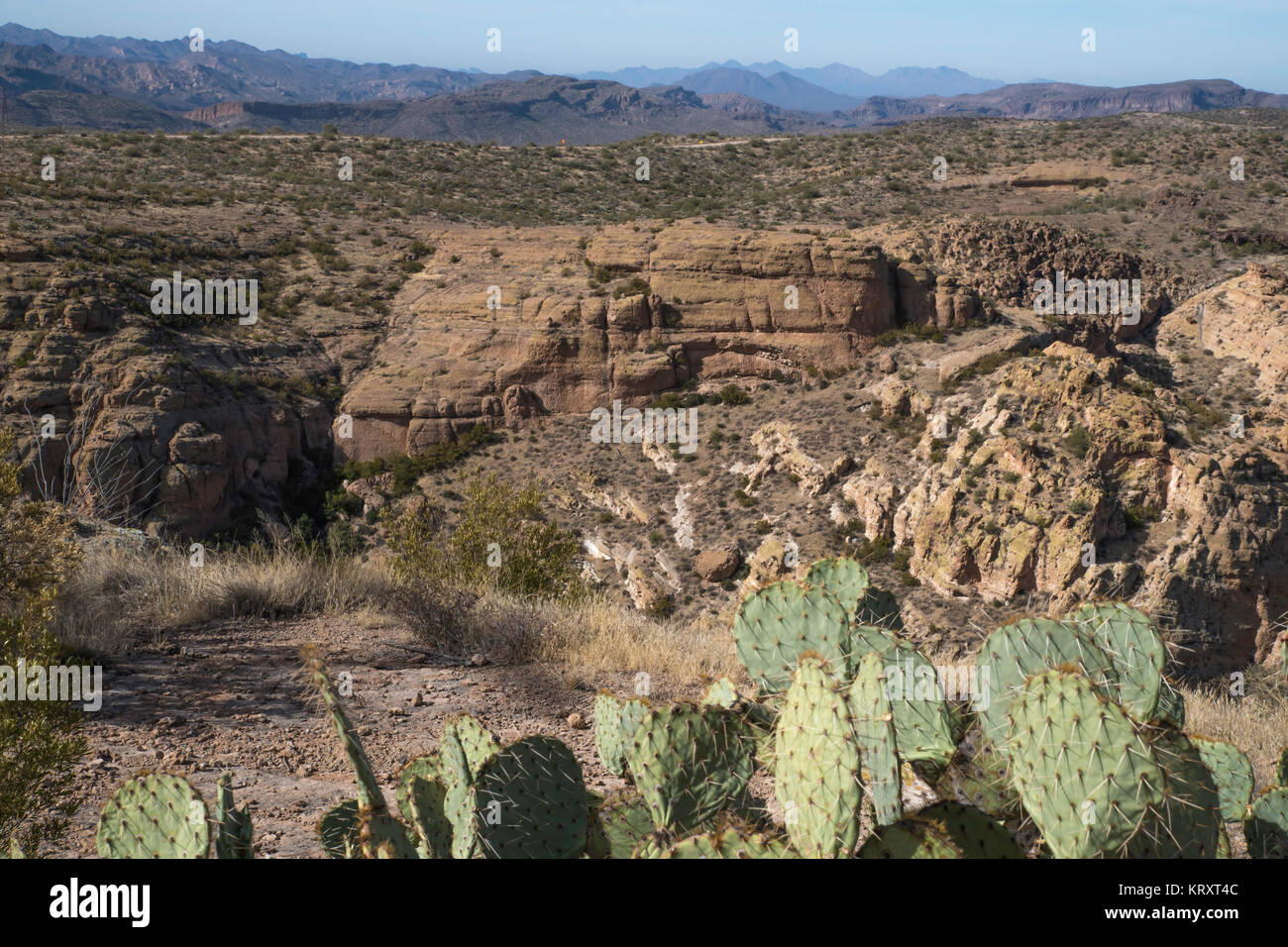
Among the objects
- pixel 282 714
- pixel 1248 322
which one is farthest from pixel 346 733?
pixel 1248 322

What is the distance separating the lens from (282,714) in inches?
229

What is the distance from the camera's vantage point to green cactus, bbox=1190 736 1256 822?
3410 mm

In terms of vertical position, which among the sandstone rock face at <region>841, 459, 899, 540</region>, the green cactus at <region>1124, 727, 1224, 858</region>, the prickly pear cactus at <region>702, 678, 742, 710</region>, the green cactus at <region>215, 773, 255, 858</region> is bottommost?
the sandstone rock face at <region>841, 459, 899, 540</region>

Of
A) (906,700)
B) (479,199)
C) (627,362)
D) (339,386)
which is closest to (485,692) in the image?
(906,700)

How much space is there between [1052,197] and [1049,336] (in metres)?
18.8

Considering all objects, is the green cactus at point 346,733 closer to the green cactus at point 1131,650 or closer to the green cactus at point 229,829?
the green cactus at point 229,829

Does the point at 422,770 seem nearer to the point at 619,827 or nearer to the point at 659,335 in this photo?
the point at 619,827

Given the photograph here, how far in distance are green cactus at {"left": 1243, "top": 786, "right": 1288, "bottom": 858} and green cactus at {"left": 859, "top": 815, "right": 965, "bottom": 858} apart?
1.53 meters

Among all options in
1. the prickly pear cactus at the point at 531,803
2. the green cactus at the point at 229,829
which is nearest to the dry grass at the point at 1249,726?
the prickly pear cactus at the point at 531,803

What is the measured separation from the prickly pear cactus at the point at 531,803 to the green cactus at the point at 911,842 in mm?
979

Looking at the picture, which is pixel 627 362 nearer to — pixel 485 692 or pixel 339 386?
pixel 339 386

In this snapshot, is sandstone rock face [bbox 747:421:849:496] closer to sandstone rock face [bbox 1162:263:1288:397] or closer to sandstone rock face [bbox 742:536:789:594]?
sandstone rock face [bbox 742:536:789:594]

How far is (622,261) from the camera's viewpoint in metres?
26.2

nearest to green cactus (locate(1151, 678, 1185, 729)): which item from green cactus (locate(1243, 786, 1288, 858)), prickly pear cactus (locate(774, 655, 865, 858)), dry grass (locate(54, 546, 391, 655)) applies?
green cactus (locate(1243, 786, 1288, 858))
